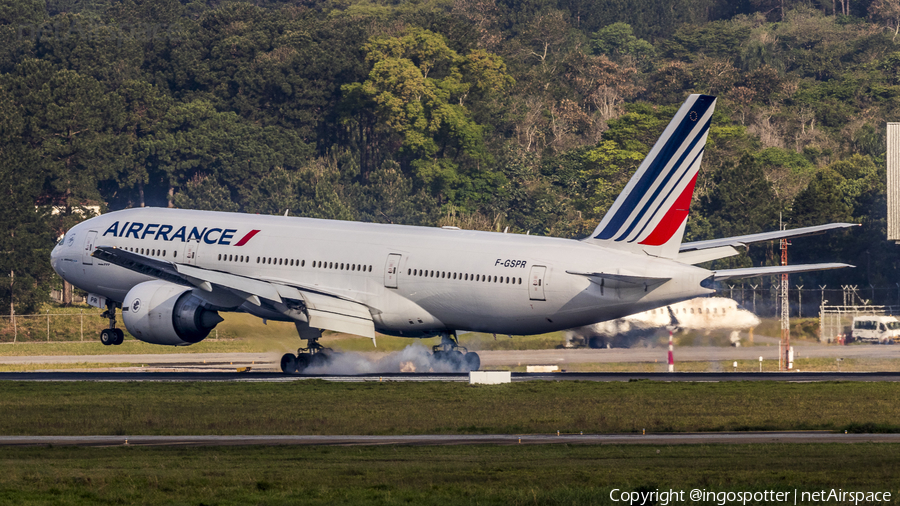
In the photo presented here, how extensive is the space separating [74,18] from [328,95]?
35.6m

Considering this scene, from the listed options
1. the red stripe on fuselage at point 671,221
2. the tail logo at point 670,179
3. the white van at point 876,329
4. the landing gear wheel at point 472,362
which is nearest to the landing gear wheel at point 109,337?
the landing gear wheel at point 472,362

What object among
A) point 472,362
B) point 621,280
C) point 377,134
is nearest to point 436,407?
point 621,280

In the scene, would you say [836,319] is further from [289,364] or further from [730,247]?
[289,364]

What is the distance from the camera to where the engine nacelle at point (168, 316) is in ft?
180

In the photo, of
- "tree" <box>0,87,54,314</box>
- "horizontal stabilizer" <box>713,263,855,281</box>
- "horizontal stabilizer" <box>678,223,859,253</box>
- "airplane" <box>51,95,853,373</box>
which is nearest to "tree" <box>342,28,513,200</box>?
"tree" <box>0,87,54,314</box>

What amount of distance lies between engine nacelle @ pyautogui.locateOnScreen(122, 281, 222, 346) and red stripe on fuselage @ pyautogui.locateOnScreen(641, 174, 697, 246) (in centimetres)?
1830

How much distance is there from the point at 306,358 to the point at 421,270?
633 cm

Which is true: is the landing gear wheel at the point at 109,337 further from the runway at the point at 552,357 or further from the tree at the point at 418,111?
the tree at the point at 418,111

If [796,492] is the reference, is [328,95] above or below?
above

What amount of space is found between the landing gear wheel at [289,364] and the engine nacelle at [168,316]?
325 centimetres

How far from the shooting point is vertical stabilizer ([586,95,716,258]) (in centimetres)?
5166

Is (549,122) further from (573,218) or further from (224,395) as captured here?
(224,395)

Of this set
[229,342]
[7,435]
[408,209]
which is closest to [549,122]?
[408,209]

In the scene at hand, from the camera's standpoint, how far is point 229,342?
84938 millimetres
